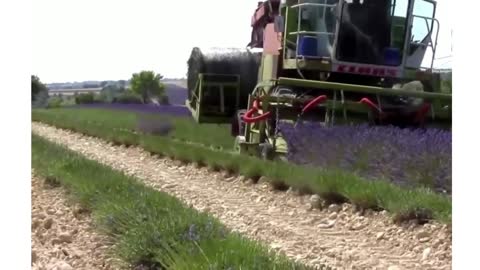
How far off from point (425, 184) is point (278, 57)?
174 inches

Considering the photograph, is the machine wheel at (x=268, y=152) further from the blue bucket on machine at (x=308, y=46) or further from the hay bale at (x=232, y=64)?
the hay bale at (x=232, y=64)

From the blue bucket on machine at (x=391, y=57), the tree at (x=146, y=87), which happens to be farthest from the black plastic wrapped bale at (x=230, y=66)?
the blue bucket on machine at (x=391, y=57)

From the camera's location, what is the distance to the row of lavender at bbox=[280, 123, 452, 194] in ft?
20.4

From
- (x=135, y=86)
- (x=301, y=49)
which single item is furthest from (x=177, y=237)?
(x=135, y=86)

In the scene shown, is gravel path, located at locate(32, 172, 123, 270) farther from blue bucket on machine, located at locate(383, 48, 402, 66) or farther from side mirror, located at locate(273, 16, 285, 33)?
blue bucket on machine, located at locate(383, 48, 402, 66)

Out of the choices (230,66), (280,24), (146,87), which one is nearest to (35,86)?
(280,24)

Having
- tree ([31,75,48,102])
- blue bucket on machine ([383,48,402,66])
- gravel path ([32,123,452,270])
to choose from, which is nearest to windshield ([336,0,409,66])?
blue bucket on machine ([383,48,402,66])

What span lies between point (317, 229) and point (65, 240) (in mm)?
1954

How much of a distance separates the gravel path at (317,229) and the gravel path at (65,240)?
110 cm

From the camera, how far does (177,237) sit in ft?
13.0

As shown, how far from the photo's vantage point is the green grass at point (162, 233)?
11.2 feet

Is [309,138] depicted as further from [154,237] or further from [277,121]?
[154,237]
